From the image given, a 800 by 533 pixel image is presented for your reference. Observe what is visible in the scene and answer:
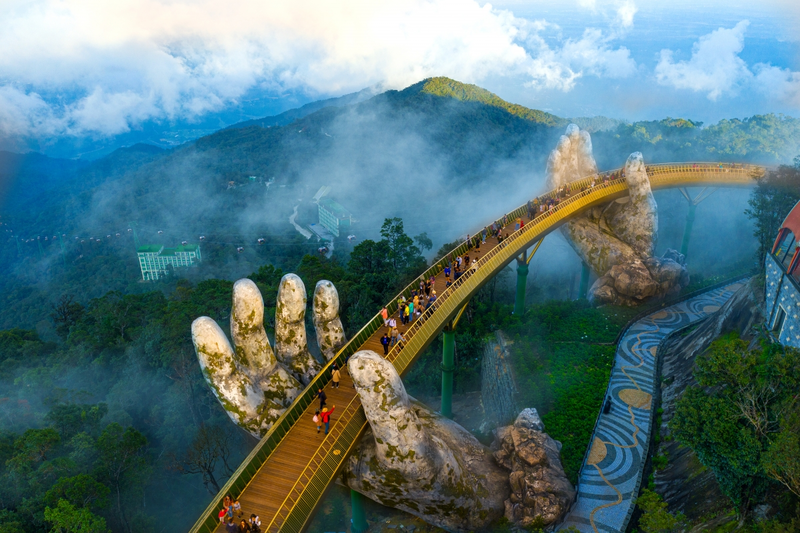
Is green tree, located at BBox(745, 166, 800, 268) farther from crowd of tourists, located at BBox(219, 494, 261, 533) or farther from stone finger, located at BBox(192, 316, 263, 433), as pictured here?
crowd of tourists, located at BBox(219, 494, 261, 533)

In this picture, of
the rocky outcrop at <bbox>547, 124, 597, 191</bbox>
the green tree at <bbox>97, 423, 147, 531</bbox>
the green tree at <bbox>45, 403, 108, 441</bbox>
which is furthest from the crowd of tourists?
the rocky outcrop at <bbox>547, 124, 597, 191</bbox>

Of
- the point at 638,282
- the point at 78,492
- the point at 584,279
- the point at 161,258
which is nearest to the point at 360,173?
the point at 161,258

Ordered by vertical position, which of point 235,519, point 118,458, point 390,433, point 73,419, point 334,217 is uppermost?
point 334,217

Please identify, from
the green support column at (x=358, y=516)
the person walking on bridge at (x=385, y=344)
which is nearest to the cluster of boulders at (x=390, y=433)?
the person walking on bridge at (x=385, y=344)

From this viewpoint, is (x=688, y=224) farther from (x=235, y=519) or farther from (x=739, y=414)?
(x=235, y=519)

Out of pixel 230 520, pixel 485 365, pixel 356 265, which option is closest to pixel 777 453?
pixel 230 520

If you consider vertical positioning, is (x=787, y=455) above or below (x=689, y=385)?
below

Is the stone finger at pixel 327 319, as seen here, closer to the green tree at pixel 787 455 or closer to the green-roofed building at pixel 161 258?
A: the green tree at pixel 787 455
